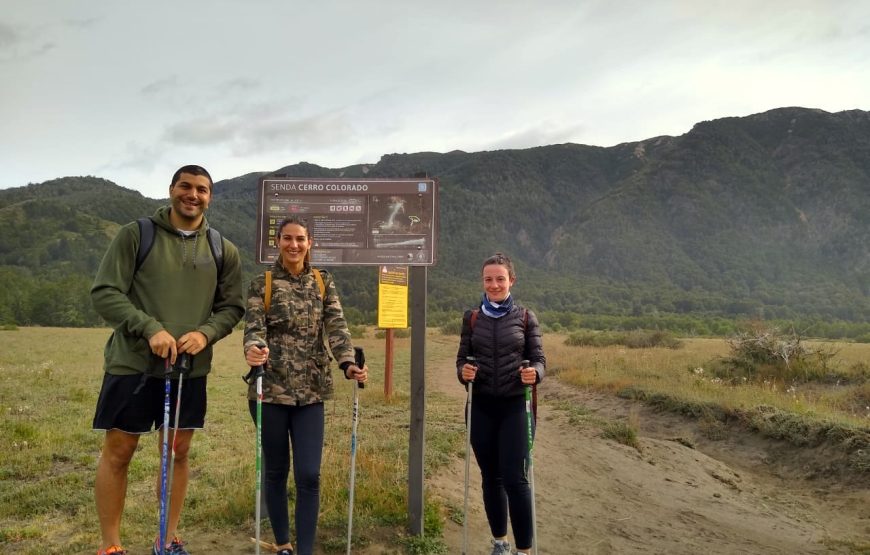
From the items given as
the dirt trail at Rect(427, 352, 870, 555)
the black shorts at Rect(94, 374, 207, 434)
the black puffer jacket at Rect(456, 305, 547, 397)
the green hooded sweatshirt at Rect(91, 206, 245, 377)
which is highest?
the green hooded sweatshirt at Rect(91, 206, 245, 377)

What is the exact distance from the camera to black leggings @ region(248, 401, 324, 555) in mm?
3512

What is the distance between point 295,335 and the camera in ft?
11.8

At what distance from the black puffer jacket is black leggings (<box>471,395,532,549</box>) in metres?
0.11

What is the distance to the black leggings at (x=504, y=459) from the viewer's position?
3912mm

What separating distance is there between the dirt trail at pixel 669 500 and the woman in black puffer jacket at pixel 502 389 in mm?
894

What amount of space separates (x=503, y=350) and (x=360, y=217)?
176cm

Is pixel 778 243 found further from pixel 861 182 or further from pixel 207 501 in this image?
pixel 207 501

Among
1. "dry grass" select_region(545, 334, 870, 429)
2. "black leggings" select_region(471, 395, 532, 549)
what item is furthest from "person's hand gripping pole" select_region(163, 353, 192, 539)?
"dry grass" select_region(545, 334, 870, 429)

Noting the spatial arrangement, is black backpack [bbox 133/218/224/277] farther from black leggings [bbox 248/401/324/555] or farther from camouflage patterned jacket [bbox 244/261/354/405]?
black leggings [bbox 248/401/324/555]

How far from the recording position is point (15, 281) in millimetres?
67438

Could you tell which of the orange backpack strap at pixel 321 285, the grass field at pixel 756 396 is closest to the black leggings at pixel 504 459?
the orange backpack strap at pixel 321 285

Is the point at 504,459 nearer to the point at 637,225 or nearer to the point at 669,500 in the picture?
the point at 669,500

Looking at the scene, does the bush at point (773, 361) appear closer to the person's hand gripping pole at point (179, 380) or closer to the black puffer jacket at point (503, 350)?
the black puffer jacket at point (503, 350)

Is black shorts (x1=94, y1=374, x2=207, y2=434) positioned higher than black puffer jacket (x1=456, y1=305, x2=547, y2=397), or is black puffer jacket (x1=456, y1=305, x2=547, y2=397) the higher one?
black puffer jacket (x1=456, y1=305, x2=547, y2=397)
